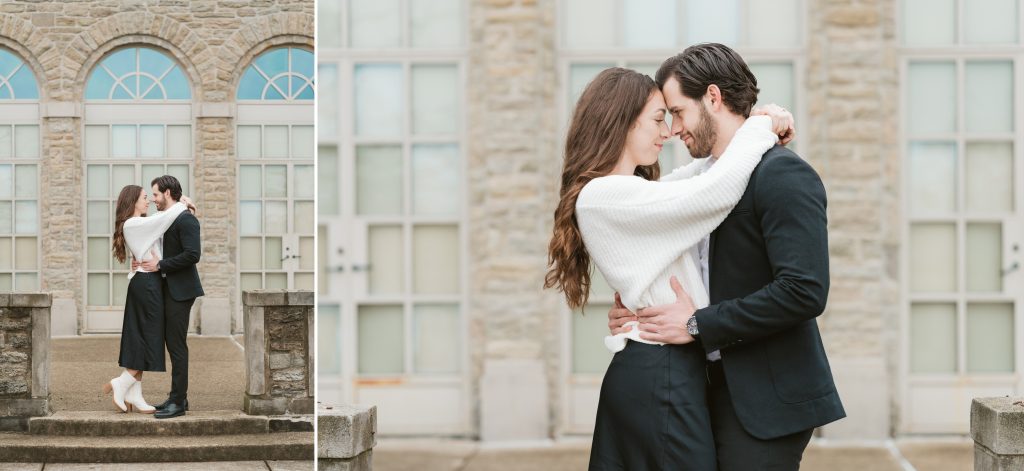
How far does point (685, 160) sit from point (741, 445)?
12.2ft

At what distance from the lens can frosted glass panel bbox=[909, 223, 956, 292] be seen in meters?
5.66

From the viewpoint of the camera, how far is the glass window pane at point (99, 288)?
2.59m

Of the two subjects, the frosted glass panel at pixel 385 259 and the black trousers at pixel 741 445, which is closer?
the black trousers at pixel 741 445

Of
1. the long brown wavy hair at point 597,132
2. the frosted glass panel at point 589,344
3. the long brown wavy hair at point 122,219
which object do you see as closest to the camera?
the long brown wavy hair at point 597,132

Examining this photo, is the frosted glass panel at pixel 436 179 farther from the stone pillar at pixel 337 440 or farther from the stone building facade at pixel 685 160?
the stone pillar at pixel 337 440

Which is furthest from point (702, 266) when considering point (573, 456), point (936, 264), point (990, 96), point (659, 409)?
point (990, 96)

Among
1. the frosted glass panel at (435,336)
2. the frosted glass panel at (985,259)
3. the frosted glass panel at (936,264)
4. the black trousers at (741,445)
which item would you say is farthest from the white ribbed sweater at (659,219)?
the frosted glass panel at (985,259)

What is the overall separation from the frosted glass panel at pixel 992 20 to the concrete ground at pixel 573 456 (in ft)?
7.14

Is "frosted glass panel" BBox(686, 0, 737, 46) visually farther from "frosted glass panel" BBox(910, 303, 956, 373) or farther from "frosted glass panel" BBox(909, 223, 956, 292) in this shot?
"frosted glass panel" BBox(910, 303, 956, 373)

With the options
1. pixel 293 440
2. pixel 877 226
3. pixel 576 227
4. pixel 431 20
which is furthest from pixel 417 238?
pixel 576 227

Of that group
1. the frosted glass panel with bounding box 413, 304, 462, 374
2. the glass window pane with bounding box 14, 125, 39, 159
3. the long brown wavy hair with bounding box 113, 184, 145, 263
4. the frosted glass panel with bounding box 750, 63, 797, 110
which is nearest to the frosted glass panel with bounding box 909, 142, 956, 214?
the frosted glass panel with bounding box 750, 63, 797, 110

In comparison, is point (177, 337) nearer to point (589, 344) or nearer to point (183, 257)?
point (183, 257)

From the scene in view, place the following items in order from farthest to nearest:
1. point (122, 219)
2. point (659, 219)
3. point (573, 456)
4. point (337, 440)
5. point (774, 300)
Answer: point (573, 456) → point (337, 440) → point (122, 219) → point (659, 219) → point (774, 300)

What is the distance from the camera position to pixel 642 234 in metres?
2.03
